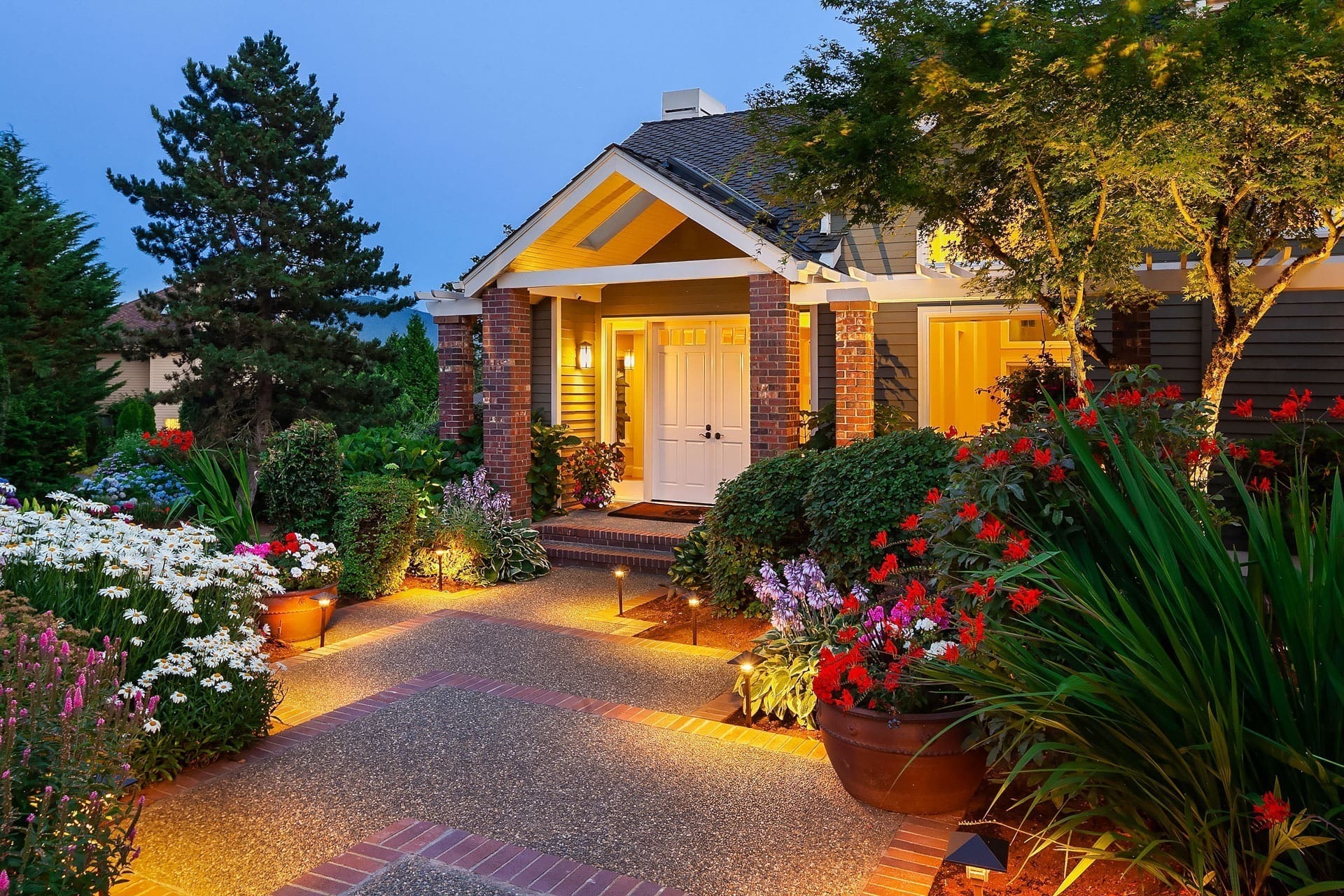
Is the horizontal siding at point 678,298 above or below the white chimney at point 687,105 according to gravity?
below

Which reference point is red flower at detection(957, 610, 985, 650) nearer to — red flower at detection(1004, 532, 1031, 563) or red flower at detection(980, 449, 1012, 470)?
red flower at detection(1004, 532, 1031, 563)

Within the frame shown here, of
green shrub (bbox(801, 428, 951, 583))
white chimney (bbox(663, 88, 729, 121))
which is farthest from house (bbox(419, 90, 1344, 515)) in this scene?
green shrub (bbox(801, 428, 951, 583))

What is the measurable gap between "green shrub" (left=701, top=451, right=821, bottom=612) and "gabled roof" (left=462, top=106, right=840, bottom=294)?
7.65 ft

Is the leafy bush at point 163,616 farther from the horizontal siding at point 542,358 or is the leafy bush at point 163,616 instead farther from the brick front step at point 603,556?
the horizontal siding at point 542,358

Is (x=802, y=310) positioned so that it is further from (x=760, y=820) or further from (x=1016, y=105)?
(x=760, y=820)

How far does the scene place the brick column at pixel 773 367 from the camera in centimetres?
930

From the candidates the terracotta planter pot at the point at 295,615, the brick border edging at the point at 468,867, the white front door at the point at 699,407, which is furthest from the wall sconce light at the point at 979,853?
the white front door at the point at 699,407

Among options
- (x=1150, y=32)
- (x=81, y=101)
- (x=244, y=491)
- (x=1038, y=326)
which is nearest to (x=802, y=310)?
(x=1038, y=326)

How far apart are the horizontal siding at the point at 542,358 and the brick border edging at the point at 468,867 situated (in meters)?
8.35

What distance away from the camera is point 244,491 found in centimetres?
760

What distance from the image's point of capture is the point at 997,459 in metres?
4.01

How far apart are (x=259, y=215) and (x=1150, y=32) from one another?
21018mm

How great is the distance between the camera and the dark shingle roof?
29.4 feet

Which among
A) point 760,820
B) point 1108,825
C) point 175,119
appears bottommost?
point 760,820
